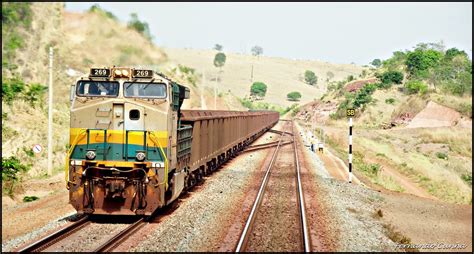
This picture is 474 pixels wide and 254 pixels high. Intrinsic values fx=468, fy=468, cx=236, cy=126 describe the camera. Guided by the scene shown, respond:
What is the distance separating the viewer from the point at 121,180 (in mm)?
11570

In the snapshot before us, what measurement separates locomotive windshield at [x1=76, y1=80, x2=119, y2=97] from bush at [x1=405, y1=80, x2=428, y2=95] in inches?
2591

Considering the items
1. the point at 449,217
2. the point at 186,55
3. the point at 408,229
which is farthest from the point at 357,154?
the point at 186,55

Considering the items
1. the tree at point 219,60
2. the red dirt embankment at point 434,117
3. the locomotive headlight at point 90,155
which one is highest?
the tree at point 219,60

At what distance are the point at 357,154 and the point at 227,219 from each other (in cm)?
2675

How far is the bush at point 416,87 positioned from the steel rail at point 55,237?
220ft

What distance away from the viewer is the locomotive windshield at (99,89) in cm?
1210

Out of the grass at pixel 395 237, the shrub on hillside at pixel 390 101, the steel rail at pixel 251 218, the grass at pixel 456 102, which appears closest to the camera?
the steel rail at pixel 251 218

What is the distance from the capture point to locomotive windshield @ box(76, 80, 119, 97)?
12.1 meters

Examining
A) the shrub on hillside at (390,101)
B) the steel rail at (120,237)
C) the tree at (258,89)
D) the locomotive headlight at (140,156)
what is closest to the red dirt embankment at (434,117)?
the shrub on hillside at (390,101)

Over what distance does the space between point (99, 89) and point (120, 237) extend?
13.1 feet

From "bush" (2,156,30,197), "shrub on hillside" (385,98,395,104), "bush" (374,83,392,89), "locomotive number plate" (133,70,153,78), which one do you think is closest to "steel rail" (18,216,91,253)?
"locomotive number plate" (133,70,153,78)

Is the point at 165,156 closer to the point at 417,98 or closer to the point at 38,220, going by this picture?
the point at 38,220

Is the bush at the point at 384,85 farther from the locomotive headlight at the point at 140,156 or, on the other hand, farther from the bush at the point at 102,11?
the locomotive headlight at the point at 140,156

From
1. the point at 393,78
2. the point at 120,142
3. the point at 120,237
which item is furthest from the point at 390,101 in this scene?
the point at 120,237
